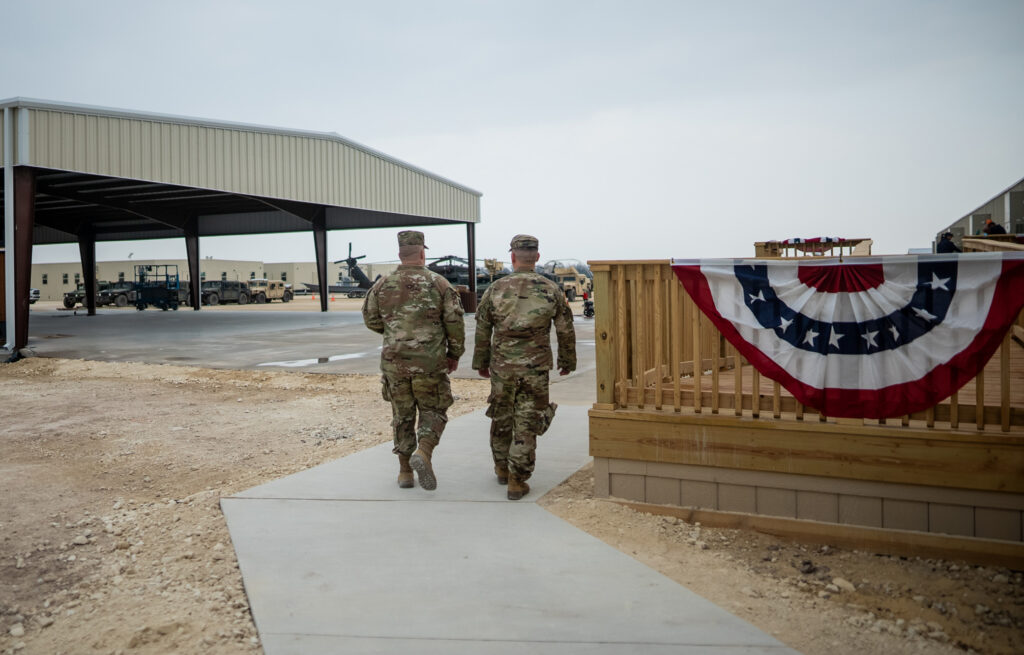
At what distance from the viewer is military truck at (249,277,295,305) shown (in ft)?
167

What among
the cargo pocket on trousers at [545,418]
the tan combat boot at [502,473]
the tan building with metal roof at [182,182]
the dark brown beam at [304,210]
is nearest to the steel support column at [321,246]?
the tan building with metal roof at [182,182]

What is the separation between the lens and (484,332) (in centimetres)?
495

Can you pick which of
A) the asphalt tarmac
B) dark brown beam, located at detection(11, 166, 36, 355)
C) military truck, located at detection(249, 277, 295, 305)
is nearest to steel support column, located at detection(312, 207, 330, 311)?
the asphalt tarmac

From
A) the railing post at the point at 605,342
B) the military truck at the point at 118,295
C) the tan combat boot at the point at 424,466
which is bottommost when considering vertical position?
the tan combat boot at the point at 424,466

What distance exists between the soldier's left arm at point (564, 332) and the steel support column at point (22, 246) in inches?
574

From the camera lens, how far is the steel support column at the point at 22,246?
50.4 feet

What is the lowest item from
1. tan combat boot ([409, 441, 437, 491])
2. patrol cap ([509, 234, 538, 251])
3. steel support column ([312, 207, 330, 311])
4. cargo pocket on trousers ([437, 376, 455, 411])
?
tan combat boot ([409, 441, 437, 491])

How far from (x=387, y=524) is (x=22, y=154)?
1577 cm

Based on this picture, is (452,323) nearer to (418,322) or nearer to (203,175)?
(418,322)

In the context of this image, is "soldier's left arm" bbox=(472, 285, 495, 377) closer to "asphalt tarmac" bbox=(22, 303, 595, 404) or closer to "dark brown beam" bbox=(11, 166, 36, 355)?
"asphalt tarmac" bbox=(22, 303, 595, 404)

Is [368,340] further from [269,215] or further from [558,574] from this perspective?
[269,215]


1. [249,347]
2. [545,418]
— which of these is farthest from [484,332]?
[249,347]

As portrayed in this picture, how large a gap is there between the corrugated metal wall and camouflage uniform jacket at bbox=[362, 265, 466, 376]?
14.7m

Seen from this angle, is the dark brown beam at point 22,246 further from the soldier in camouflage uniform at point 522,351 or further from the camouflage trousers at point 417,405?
the soldier in camouflage uniform at point 522,351
